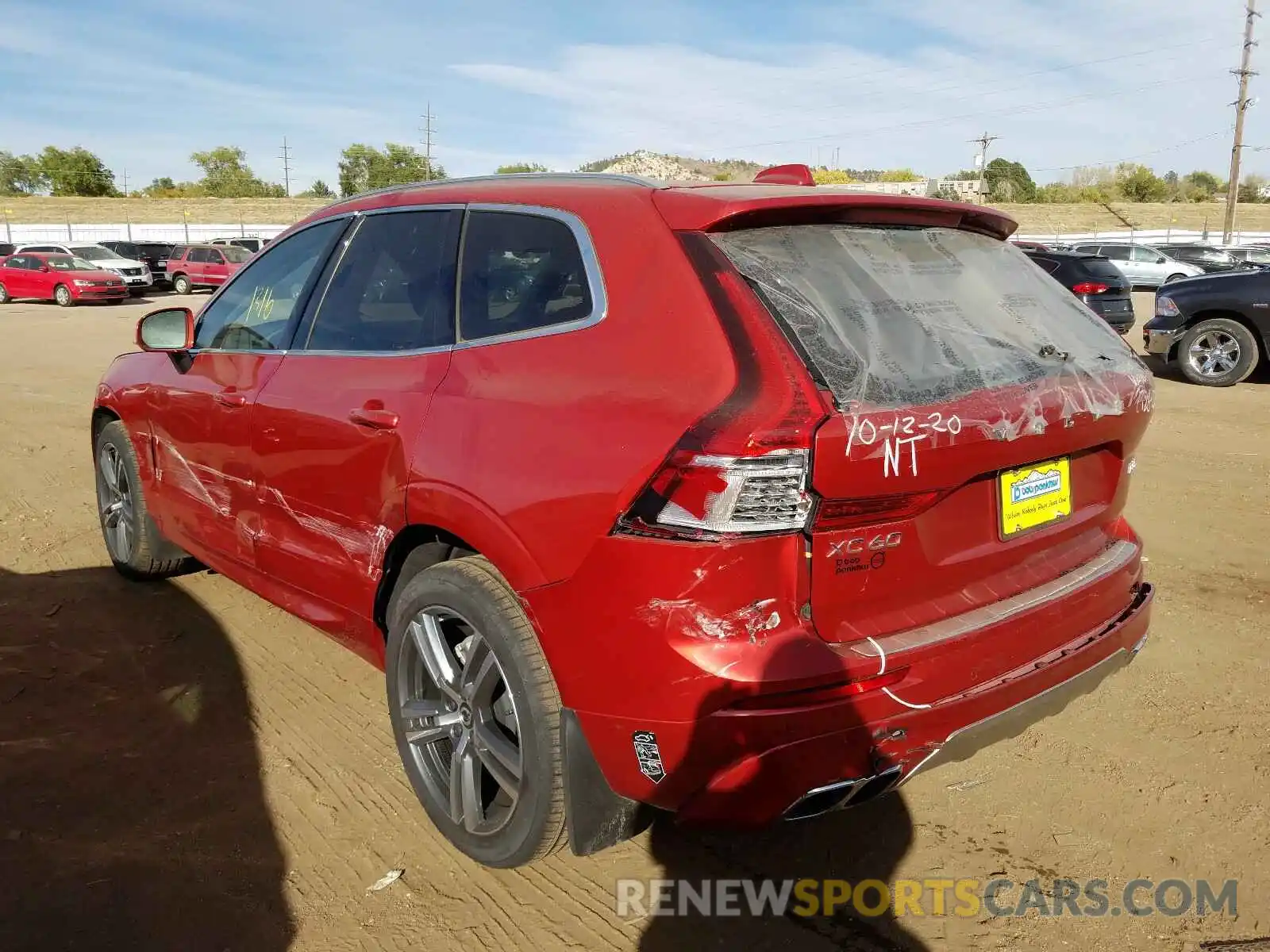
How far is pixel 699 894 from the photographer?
2.60 m

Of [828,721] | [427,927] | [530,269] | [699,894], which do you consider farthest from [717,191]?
[427,927]

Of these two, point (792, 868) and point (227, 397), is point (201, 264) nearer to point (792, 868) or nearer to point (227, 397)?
point (227, 397)

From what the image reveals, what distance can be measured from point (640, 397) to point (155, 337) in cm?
282

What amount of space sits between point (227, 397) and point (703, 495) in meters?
2.37

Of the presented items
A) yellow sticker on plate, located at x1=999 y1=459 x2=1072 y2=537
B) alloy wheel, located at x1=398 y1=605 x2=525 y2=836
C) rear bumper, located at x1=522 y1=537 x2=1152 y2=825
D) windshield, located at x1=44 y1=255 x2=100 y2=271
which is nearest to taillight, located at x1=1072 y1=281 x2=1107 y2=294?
yellow sticker on plate, located at x1=999 y1=459 x2=1072 y2=537

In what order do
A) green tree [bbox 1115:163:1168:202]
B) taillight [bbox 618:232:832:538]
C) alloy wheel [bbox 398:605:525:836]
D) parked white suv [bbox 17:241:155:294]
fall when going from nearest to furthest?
taillight [bbox 618:232:832:538] → alloy wheel [bbox 398:605:525:836] → parked white suv [bbox 17:241:155:294] → green tree [bbox 1115:163:1168:202]

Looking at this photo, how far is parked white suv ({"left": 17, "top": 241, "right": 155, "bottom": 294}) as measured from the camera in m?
28.0

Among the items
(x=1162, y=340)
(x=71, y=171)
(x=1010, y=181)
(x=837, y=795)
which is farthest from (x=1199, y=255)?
(x=71, y=171)

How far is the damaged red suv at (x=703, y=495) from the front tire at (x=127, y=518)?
5.87ft

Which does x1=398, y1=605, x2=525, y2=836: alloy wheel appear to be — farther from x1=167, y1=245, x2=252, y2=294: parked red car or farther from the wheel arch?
x1=167, y1=245, x2=252, y2=294: parked red car

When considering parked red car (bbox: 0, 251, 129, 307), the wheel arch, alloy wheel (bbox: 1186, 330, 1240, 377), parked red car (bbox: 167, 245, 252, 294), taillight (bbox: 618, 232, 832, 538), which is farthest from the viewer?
parked red car (bbox: 167, 245, 252, 294)

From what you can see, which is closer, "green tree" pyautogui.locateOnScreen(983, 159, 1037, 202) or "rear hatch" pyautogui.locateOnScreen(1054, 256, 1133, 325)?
"rear hatch" pyautogui.locateOnScreen(1054, 256, 1133, 325)

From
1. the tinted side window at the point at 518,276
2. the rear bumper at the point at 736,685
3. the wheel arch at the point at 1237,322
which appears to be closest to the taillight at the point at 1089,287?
the wheel arch at the point at 1237,322

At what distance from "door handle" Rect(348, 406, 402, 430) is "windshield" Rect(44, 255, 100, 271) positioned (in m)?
27.5
